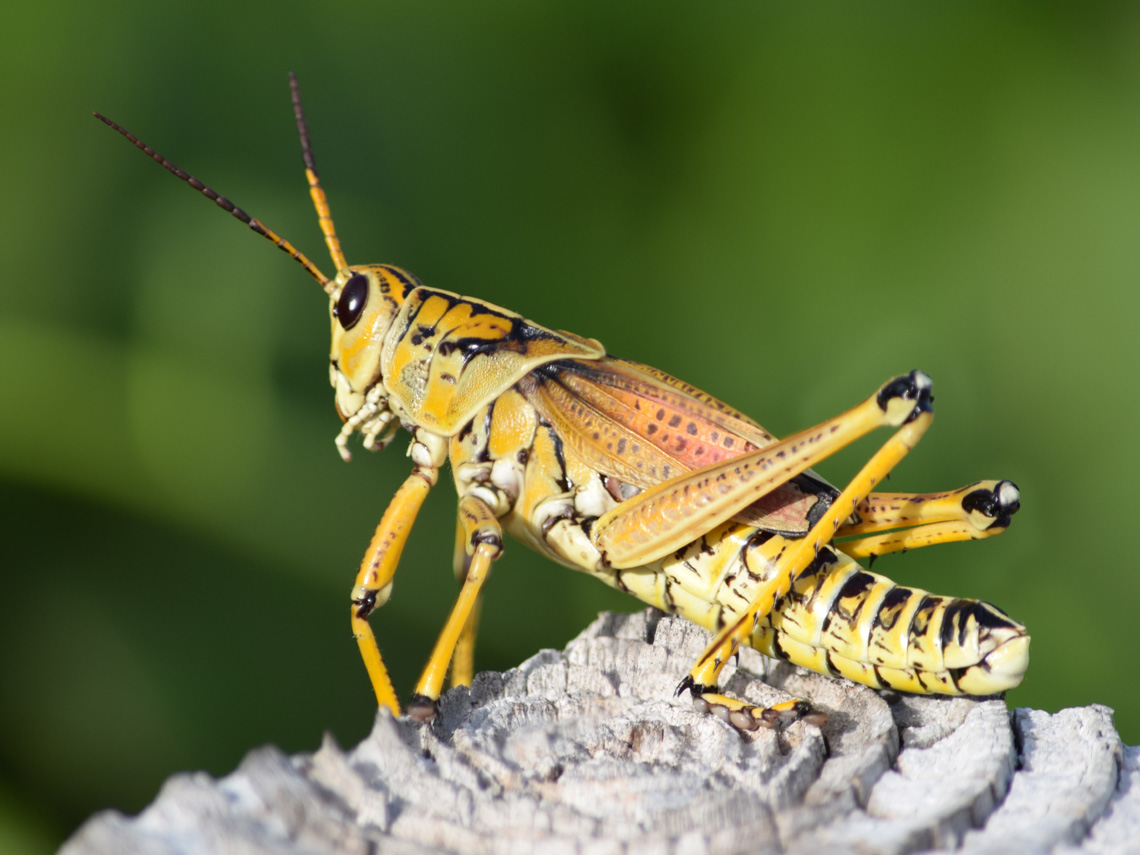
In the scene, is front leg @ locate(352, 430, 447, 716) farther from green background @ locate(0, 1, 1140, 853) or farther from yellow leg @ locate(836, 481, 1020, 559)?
yellow leg @ locate(836, 481, 1020, 559)

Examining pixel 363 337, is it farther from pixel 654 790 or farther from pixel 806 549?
pixel 654 790

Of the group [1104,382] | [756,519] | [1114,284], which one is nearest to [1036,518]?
[1104,382]

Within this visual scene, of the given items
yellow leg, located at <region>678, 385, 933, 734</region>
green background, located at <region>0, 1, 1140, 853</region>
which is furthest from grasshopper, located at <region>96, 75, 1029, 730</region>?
green background, located at <region>0, 1, 1140, 853</region>

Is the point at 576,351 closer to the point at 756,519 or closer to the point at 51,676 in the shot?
the point at 756,519

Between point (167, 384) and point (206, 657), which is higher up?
point (167, 384)

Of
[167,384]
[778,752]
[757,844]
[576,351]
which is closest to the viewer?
[757,844]

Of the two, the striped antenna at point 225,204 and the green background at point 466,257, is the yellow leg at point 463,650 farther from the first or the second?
the striped antenna at point 225,204
